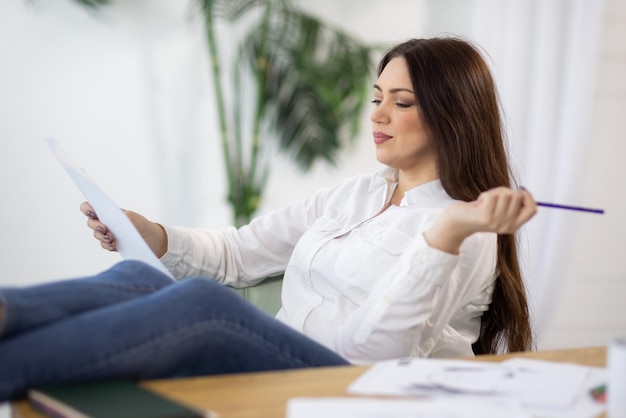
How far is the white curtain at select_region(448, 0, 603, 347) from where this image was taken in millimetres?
3520

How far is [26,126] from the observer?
308 centimetres

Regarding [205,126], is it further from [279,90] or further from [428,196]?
[428,196]

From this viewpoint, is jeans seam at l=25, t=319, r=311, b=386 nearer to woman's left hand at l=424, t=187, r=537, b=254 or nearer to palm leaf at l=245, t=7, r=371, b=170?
woman's left hand at l=424, t=187, r=537, b=254

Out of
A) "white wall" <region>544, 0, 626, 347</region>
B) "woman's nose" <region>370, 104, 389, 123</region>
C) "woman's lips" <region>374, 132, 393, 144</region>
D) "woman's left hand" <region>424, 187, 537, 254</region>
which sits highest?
"woman's nose" <region>370, 104, 389, 123</region>

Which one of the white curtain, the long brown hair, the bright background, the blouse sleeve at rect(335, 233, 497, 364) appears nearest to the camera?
the blouse sleeve at rect(335, 233, 497, 364)

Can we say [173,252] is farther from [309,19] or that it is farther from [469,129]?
[309,19]

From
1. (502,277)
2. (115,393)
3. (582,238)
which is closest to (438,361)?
(115,393)

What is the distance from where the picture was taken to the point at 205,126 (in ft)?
11.0

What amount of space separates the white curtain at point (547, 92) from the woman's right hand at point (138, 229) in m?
1.95

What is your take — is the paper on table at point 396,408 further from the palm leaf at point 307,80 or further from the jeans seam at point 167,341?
the palm leaf at point 307,80

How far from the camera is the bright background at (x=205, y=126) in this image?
3096 millimetres

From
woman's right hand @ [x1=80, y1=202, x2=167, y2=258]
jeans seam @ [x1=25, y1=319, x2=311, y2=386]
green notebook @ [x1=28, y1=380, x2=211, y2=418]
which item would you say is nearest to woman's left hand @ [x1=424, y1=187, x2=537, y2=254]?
jeans seam @ [x1=25, y1=319, x2=311, y2=386]

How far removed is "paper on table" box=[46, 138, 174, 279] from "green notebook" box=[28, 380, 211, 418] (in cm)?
53

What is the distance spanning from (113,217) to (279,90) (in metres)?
1.73
